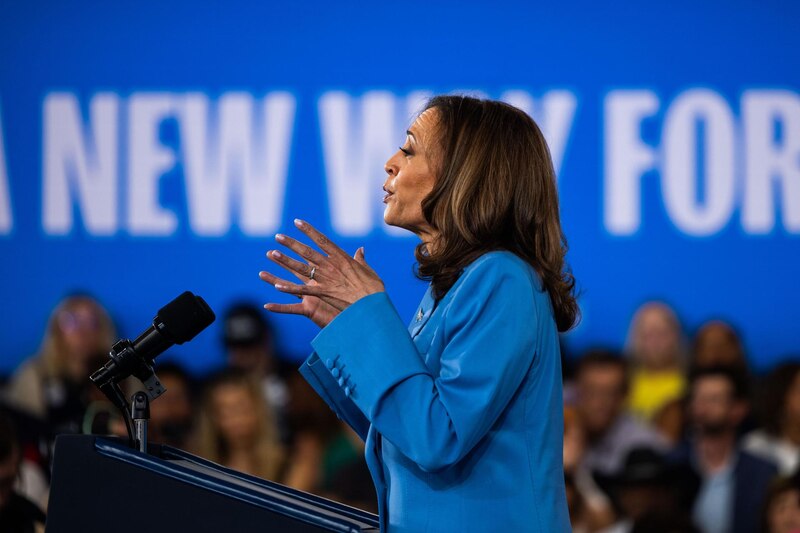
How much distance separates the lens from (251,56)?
Answer: 556 centimetres

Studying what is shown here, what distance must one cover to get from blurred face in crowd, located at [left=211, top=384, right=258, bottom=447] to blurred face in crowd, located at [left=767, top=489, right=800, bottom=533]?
2.26 metres

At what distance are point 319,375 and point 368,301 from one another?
0.29 metres

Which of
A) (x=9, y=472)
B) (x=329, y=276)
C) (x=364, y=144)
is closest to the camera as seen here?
(x=329, y=276)

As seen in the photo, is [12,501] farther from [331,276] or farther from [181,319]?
[331,276]

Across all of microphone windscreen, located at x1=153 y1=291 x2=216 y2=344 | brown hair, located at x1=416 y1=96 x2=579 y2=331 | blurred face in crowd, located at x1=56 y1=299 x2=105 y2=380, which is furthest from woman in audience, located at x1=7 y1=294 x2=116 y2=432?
brown hair, located at x1=416 y1=96 x2=579 y2=331

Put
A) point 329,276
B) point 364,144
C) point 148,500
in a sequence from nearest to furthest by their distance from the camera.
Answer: point 148,500 → point 329,276 → point 364,144

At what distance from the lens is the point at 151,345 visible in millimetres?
1592

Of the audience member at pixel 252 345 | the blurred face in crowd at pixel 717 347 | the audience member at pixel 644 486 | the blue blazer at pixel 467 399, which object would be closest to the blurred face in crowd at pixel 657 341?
the blurred face in crowd at pixel 717 347

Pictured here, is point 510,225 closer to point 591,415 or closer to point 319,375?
point 319,375

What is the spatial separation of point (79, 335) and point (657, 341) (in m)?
2.73

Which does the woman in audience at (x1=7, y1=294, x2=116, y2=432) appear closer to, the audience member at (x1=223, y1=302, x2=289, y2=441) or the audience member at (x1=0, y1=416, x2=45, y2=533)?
the audience member at (x1=223, y1=302, x2=289, y2=441)

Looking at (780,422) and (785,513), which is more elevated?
(780,422)

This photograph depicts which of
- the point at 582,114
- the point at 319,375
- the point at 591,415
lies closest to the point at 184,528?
the point at 319,375

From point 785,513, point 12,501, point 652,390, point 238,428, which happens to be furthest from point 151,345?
point 652,390
